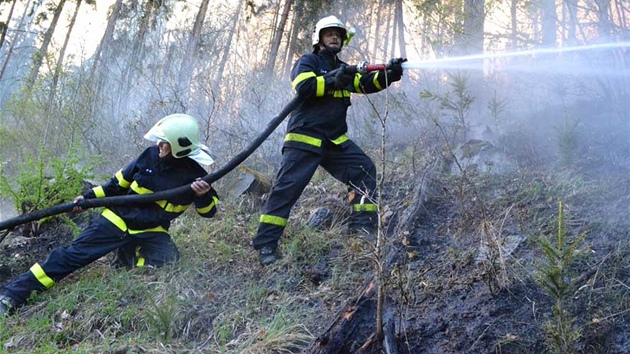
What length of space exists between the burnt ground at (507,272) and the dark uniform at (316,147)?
0.69 meters

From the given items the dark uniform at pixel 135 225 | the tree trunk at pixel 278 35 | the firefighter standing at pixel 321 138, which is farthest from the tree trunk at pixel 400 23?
the dark uniform at pixel 135 225

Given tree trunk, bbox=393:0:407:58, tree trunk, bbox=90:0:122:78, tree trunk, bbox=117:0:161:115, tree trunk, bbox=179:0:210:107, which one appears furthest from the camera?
tree trunk, bbox=90:0:122:78

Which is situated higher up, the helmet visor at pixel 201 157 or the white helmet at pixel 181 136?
the white helmet at pixel 181 136

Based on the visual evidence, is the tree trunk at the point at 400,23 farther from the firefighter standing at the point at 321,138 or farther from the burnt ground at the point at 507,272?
the burnt ground at the point at 507,272

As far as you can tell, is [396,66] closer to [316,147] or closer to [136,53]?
[316,147]

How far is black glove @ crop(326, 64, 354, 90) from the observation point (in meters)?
4.44

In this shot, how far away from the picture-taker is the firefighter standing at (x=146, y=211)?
4273 mm

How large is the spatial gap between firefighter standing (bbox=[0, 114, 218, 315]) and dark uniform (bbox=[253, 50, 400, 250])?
0.55 m

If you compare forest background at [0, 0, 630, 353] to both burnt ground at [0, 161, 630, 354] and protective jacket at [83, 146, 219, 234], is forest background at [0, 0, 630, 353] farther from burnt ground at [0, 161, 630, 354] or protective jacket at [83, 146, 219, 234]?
protective jacket at [83, 146, 219, 234]

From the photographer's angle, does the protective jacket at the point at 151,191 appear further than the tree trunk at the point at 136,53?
No

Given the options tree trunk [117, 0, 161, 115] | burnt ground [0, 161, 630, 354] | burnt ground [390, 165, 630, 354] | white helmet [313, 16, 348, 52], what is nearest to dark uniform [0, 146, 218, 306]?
burnt ground [0, 161, 630, 354]

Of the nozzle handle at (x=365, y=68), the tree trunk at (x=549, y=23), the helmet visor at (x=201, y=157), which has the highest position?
the tree trunk at (x=549, y=23)

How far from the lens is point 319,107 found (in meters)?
4.70

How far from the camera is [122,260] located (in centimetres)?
470
